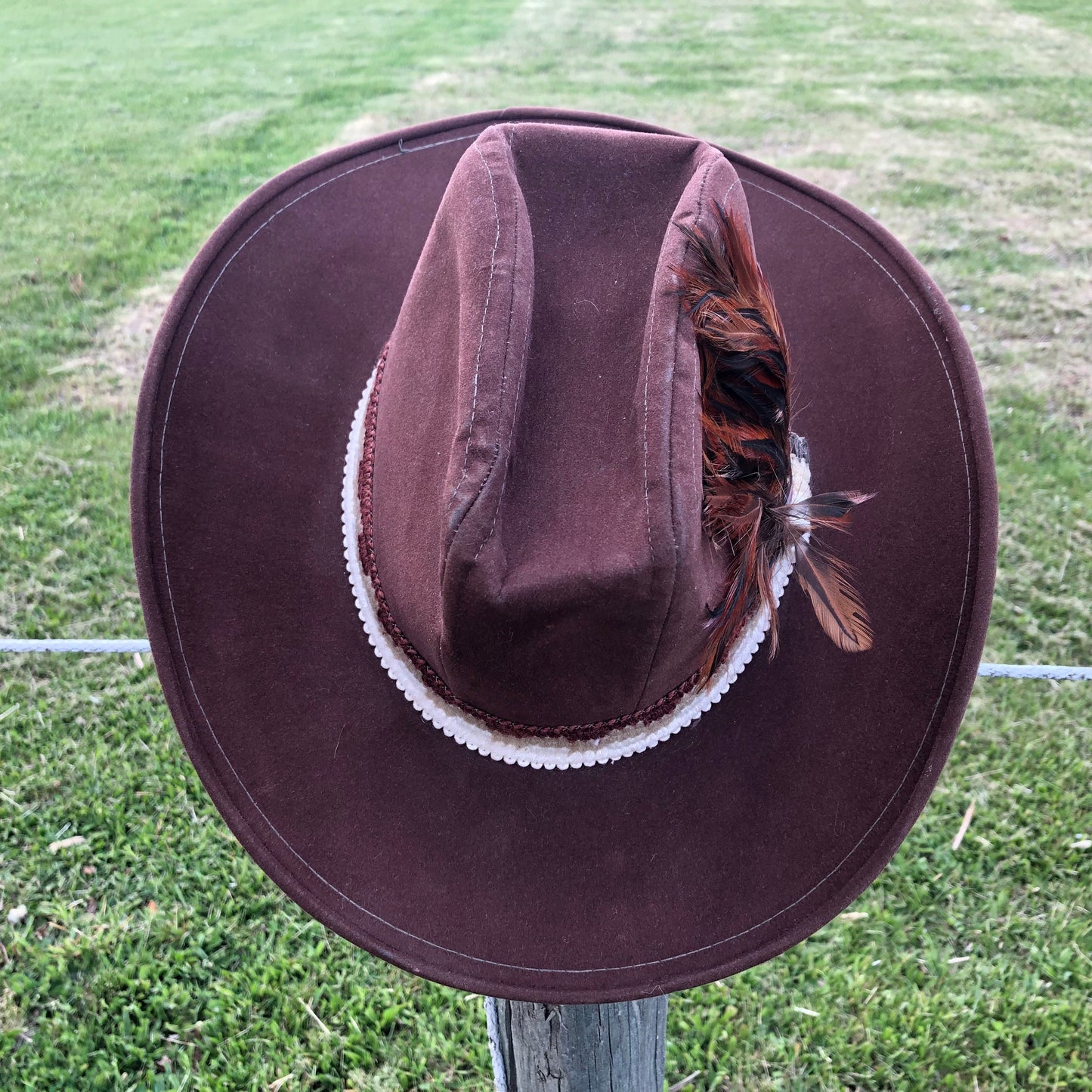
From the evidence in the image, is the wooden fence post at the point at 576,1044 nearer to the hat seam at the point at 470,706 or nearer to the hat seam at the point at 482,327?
the hat seam at the point at 470,706

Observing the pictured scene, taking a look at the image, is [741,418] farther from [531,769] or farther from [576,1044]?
[576,1044]

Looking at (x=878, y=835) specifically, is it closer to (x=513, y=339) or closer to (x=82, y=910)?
(x=513, y=339)

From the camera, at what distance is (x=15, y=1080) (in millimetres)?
1854

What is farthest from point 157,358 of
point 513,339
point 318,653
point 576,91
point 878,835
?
point 576,91

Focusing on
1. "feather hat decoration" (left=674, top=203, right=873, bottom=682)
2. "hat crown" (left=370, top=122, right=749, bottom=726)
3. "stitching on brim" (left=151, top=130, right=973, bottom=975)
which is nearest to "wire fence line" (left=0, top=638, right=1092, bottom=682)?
"stitching on brim" (left=151, top=130, right=973, bottom=975)

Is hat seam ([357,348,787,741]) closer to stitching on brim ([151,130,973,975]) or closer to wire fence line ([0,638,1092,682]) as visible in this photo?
stitching on brim ([151,130,973,975])

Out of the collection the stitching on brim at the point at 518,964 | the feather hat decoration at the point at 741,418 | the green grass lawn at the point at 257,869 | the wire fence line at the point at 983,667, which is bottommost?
the green grass lawn at the point at 257,869

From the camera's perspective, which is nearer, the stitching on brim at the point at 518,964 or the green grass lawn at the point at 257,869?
the stitching on brim at the point at 518,964

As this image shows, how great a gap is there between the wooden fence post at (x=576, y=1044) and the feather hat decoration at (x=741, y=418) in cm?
61

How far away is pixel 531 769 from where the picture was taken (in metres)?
1.08

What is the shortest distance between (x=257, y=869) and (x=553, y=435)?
5.80 feet

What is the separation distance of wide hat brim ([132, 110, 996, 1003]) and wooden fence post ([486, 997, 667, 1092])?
0.26 meters

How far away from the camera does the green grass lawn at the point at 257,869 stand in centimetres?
194

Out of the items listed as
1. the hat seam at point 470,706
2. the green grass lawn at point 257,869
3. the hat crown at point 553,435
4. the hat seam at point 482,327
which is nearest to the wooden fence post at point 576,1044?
the hat seam at point 470,706
